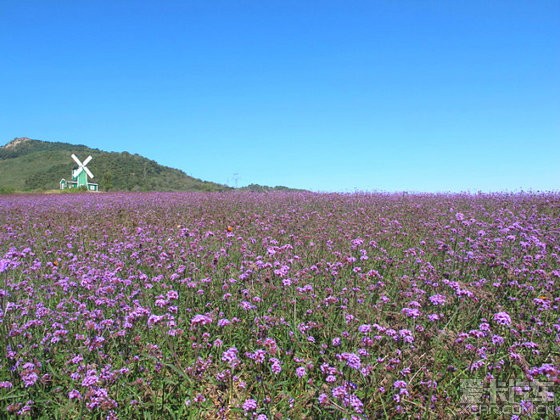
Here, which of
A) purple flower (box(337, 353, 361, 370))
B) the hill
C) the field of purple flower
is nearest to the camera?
purple flower (box(337, 353, 361, 370))

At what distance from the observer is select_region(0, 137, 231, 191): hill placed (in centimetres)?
5603

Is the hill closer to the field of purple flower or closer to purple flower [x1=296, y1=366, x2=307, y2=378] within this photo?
the field of purple flower

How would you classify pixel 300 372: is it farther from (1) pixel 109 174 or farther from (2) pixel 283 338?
(1) pixel 109 174

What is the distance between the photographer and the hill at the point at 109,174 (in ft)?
184

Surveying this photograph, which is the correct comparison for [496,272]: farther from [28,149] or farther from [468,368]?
[28,149]

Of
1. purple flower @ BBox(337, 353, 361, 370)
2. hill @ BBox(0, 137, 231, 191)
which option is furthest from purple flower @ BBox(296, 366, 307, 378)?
hill @ BBox(0, 137, 231, 191)

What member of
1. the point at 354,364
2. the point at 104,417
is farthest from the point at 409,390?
the point at 104,417

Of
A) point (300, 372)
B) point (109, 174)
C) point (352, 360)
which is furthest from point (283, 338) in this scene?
point (109, 174)

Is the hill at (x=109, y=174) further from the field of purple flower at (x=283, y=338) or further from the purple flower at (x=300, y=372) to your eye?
the purple flower at (x=300, y=372)

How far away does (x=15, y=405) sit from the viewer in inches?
83.1

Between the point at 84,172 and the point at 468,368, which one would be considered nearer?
the point at 468,368

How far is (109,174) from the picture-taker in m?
51.8

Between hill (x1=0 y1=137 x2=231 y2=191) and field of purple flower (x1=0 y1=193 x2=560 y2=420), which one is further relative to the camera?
hill (x1=0 y1=137 x2=231 y2=191)

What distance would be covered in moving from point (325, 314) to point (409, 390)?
926mm
